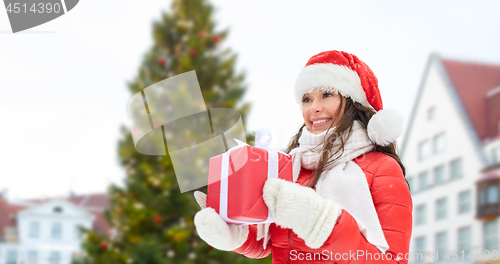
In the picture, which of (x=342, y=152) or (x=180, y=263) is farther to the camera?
(x=180, y=263)

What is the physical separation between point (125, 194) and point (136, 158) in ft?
0.87

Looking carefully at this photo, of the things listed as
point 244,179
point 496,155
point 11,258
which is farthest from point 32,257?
point 496,155

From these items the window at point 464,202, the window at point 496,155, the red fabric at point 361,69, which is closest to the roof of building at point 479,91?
the window at point 496,155

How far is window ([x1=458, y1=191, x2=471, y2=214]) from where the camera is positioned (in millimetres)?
9016

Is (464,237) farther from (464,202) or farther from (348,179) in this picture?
(348,179)

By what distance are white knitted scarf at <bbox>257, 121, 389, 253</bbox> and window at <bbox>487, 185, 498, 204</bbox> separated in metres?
9.07

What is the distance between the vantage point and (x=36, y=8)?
2707 mm

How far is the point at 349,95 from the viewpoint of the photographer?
0.93 meters

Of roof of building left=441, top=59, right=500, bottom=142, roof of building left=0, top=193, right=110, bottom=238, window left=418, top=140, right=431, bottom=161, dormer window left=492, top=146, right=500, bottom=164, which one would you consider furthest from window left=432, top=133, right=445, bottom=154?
roof of building left=0, top=193, right=110, bottom=238

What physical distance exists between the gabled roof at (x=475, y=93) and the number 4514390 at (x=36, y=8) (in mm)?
8471

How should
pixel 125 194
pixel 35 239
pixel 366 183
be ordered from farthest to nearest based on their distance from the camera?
pixel 35 239
pixel 125 194
pixel 366 183

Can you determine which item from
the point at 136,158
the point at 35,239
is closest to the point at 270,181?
the point at 136,158

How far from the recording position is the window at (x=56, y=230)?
7.02m

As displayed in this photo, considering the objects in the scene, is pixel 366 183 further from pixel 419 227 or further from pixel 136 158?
pixel 419 227
